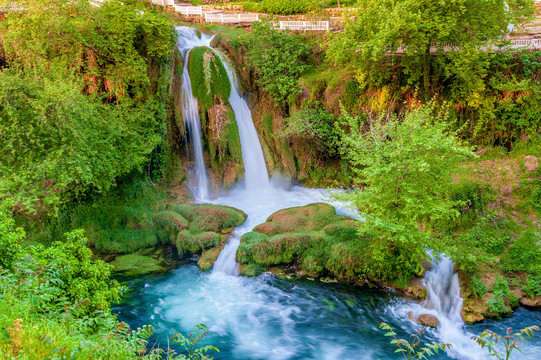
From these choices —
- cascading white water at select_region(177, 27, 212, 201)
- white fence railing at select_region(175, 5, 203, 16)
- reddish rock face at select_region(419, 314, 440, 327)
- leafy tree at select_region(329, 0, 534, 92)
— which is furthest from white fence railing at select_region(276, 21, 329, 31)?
reddish rock face at select_region(419, 314, 440, 327)

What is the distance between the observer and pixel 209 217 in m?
14.1

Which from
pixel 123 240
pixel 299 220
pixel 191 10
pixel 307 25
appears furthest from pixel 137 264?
A: pixel 191 10

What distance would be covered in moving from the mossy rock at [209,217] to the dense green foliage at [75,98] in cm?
300

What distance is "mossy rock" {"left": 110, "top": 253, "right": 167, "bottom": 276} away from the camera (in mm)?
12570

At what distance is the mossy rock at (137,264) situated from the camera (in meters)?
12.6

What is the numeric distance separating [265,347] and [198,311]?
2571mm

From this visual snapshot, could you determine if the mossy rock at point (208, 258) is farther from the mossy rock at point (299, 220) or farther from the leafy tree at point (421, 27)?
the leafy tree at point (421, 27)

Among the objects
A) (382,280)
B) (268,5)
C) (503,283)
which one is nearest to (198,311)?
(382,280)

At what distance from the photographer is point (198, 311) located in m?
10.6

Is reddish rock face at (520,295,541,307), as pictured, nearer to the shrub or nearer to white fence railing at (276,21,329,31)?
the shrub

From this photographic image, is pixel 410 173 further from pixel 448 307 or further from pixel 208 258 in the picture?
pixel 208 258

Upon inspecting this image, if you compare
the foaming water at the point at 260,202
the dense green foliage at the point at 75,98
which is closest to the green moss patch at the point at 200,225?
the foaming water at the point at 260,202

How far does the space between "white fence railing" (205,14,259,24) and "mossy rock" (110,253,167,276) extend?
17.8 metres

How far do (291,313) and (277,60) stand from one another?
12962mm
